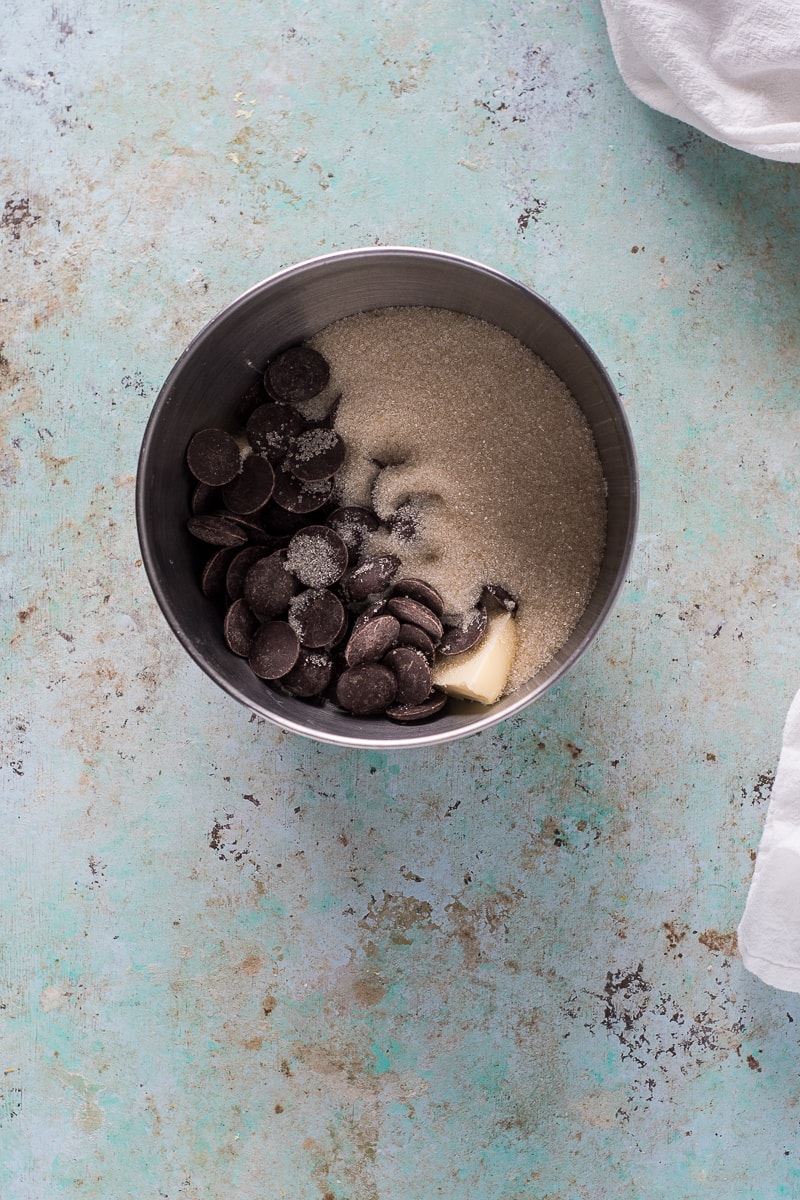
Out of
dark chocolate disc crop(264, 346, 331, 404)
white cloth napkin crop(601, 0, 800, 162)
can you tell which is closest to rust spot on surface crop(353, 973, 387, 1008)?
dark chocolate disc crop(264, 346, 331, 404)

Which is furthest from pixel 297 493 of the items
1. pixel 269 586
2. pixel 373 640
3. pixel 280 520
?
pixel 373 640

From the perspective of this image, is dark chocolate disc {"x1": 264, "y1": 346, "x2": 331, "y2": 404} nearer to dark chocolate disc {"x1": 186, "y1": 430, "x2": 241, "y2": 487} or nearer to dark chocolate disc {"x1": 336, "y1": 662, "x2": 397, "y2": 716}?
dark chocolate disc {"x1": 186, "y1": 430, "x2": 241, "y2": 487}

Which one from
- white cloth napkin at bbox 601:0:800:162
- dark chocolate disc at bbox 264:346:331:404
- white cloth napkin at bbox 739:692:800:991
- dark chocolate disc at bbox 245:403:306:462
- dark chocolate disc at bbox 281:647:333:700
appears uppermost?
white cloth napkin at bbox 601:0:800:162

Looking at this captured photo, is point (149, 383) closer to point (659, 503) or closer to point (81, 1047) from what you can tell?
point (659, 503)

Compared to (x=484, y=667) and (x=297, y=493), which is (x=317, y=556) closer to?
(x=297, y=493)

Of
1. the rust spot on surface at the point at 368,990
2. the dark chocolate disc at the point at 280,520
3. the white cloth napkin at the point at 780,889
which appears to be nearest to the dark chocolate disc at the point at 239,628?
the dark chocolate disc at the point at 280,520

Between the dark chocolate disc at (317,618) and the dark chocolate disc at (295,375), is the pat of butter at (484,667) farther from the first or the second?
the dark chocolate disc at (295,375)
